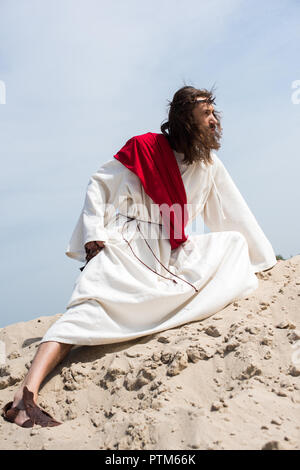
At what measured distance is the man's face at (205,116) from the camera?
4.30 metres

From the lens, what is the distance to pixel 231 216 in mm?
4727

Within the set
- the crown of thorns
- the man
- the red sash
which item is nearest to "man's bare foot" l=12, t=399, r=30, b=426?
the man

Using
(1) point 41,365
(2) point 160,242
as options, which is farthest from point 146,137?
(1) point 41,365

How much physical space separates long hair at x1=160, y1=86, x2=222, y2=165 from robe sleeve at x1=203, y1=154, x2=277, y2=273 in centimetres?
36

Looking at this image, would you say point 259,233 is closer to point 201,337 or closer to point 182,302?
point 182,302

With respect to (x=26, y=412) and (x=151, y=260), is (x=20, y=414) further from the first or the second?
(x=151, y=260)

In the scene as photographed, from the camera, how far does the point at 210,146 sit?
4.37 meters

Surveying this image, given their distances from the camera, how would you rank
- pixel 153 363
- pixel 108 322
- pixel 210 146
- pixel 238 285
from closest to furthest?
1. pixel 153 363
2. pixel 108 322
3. pixel 238 285
4. pixel 210 146

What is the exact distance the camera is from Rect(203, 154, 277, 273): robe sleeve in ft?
15.3

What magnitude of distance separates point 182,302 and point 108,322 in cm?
64

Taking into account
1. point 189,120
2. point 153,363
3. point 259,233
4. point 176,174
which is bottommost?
point 153,363

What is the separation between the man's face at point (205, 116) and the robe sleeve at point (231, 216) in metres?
0.38
